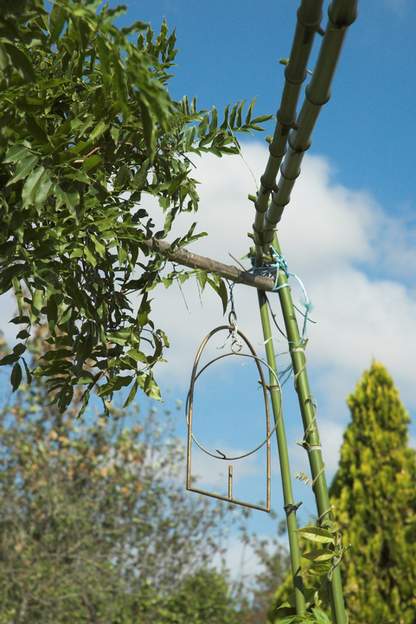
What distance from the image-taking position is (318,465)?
2184 millimetres

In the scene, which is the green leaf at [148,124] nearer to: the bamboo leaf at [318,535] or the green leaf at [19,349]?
the green leaf at [19,349]

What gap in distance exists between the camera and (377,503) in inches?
205

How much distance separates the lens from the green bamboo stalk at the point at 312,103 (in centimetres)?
152

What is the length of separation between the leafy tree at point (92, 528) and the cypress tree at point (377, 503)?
2.48m

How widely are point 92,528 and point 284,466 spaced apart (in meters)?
5.38

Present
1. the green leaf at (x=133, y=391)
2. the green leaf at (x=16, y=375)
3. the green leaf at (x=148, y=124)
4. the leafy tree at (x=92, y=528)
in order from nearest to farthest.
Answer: the green leaf at (x=148, y=124) → the green leaf at (x=16, y=375) → the green leaf at (x=133, y=391) → the leafy tree at (x=92, y=528)

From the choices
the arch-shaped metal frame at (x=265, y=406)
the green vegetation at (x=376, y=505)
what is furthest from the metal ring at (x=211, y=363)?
the green vegetation at (x=376, y=505)

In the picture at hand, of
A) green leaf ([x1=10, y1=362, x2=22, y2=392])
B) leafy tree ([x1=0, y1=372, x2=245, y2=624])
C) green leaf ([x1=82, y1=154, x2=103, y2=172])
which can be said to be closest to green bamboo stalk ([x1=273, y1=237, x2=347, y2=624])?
green leaf ([x1=10, y1=362, x2=22, y2=392])

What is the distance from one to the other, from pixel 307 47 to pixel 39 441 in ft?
21.5

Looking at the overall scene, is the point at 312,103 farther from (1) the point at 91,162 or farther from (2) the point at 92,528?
(2) the point at 92,528

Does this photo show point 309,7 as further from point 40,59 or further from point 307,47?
point 40,59

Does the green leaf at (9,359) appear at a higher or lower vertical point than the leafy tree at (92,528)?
lower

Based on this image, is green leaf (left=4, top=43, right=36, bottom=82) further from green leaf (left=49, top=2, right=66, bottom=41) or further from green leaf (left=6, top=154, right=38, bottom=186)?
green leaf (left=49, top=2, right=66, bottom=41)

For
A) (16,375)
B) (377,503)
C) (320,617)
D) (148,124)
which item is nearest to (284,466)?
(320,617)
